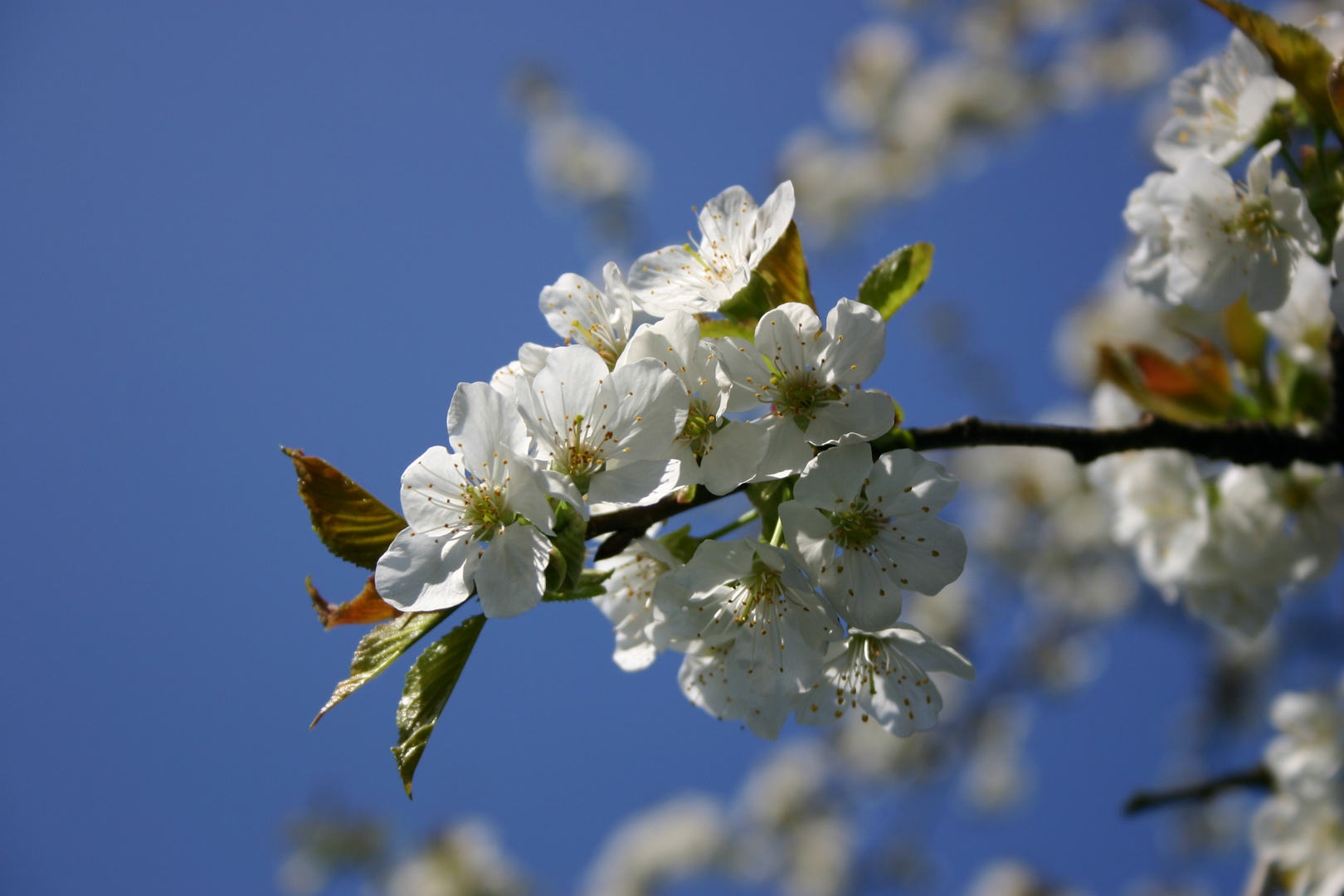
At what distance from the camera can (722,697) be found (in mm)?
1082

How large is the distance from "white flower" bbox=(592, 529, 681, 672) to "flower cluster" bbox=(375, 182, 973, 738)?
2.5 inches

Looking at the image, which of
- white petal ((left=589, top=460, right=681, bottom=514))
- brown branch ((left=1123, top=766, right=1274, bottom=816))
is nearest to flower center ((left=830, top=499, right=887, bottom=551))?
white petal ((left=589, top=460, right=681, bottom=514))

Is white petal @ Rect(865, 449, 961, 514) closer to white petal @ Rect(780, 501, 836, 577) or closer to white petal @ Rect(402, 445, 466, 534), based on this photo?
white petal @ Rect(780, 501, 836, 577)

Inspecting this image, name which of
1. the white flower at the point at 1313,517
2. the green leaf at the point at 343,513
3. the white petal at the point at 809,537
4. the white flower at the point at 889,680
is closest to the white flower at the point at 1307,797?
the white flower at the point at 1313,517

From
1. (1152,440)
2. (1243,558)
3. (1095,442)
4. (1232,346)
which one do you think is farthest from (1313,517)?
(1095,442)

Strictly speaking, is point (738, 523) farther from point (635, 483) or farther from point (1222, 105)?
point (1222, 105)

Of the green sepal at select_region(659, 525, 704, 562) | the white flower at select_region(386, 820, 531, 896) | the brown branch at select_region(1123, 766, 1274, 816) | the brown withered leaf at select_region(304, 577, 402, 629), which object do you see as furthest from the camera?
the white flower at select_region(386, 820, 531, 896)

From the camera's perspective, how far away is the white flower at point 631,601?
1.09m

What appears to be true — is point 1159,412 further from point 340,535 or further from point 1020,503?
point 1020,503

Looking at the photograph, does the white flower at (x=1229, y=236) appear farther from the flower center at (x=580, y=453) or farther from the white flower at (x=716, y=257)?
the flower center at (x=580, y=453)

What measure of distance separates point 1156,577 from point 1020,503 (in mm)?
3879

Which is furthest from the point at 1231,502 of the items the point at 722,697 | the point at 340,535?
the point at 340,535

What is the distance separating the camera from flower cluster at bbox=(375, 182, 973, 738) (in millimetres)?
896

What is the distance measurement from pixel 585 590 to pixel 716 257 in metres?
0.51
